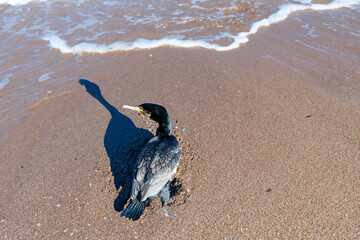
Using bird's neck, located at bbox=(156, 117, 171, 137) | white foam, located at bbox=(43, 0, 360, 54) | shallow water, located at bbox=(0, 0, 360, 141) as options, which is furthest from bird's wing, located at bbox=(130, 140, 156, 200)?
white foam, located at bbox=(43, 0, 360, 54)

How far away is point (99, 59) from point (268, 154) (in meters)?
4.73

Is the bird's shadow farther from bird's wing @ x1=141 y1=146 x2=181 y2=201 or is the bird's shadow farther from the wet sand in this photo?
bird's wing @ x1=141 y1=146 x2=181 y2=201

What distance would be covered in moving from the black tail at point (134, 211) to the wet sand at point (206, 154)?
29 centimetres

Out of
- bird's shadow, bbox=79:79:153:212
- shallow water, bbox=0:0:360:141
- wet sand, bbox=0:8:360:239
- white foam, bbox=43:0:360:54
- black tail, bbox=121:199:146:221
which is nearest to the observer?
black tail, bbox=121:199:146:221

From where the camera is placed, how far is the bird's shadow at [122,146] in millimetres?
3295

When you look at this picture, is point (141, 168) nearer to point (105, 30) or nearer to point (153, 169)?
point (153, 169)

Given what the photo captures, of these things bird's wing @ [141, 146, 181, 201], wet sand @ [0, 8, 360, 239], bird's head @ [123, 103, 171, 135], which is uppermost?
bird's head @ [123, 103, 171, 135]

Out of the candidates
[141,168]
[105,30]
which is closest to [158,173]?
[141,168]

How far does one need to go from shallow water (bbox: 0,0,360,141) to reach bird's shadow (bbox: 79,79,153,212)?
1.83 meters

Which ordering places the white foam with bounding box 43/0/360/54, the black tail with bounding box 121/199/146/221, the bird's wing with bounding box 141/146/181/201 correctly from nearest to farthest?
the black tail with bounding box 121/199/146/221 → the bird's wing with bounding box 141/146/181/201 → the white foam with bounding box 43/0/360/54

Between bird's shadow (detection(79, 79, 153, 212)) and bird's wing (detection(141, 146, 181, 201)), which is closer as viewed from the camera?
bird's wing (detection(141, 146, 181, 201))

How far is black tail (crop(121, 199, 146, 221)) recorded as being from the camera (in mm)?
2729

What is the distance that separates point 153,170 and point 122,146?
1.10m

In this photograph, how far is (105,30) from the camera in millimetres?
7805
